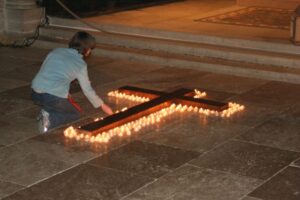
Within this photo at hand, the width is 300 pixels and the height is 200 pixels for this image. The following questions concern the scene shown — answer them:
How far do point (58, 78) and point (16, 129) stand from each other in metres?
0.70

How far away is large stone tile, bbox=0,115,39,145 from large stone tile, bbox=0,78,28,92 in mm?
1311

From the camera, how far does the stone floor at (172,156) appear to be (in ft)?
19.6

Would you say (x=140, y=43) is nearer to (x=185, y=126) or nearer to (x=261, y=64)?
(x=261, y=64)

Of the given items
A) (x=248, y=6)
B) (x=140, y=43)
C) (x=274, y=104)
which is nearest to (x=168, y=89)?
(x=274, y=104)

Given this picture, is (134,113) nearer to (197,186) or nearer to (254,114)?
(254,114)

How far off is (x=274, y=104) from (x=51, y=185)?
10.8ft

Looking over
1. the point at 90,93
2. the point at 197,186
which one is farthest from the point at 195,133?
the point at 197,186

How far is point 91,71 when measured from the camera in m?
10.2

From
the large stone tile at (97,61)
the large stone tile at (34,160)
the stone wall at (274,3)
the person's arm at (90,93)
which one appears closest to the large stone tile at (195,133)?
the person's arm at (90,93)

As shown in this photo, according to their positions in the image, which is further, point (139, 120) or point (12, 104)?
point (12, 104)

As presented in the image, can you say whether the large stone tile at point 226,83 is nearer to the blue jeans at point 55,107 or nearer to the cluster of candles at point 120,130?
the cluster of candles at point 120,130

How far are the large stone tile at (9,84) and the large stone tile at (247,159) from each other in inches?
137

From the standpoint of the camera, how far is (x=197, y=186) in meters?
6.05

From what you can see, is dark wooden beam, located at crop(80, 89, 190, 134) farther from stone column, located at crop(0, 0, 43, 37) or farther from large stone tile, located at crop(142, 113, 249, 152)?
stone column, located at crop(0, 0, 43, 37)
